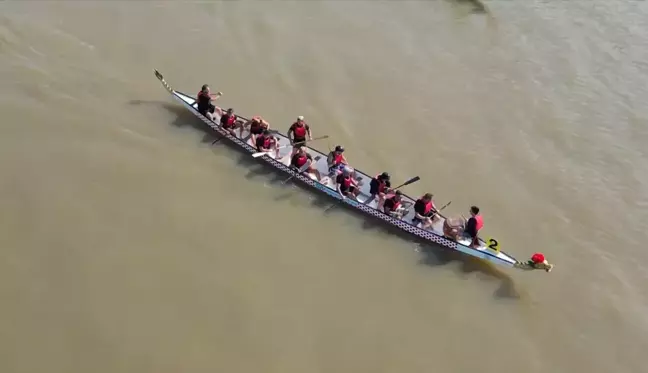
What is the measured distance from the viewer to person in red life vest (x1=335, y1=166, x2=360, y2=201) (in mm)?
15719

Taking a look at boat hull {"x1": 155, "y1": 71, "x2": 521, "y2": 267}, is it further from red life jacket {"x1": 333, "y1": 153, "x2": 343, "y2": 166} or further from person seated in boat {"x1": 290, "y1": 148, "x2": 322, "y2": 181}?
red life jacket {"x1": 333, "y1": 153, "x2": 343, "y2": 166}

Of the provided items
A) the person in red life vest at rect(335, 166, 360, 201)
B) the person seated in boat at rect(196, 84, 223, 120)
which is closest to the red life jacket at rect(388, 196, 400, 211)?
the person in red life vest at rect(335, 166, 360, 201)

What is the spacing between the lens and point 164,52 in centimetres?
2019

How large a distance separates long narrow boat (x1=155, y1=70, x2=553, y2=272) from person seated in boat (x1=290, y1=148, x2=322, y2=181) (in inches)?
5.7

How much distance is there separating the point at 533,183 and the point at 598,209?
159cm

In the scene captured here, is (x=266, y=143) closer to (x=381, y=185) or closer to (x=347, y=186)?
(x=347, y=186)

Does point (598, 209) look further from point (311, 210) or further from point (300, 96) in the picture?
point (300, 96)

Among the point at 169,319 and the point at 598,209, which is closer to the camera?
the point at 169,319

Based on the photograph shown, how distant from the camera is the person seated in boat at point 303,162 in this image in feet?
53.6

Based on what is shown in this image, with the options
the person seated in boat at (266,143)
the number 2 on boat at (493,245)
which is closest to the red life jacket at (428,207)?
the number 2 on boat at (493,245)

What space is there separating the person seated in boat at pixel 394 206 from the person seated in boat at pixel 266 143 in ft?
10.9

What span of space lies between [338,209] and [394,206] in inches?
56.2

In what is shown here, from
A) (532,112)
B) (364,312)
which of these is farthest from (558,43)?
(364,312)

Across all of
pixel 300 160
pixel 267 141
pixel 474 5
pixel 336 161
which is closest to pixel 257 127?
pixel 267 141
